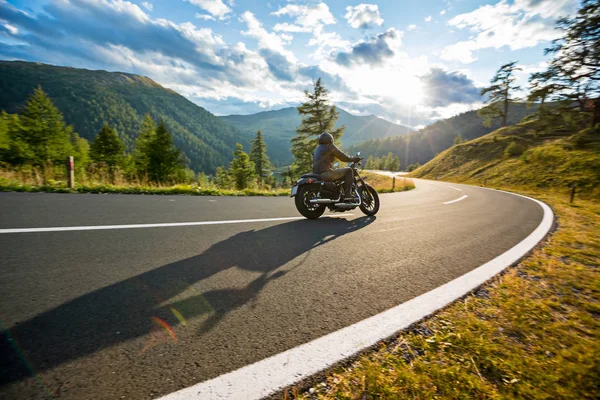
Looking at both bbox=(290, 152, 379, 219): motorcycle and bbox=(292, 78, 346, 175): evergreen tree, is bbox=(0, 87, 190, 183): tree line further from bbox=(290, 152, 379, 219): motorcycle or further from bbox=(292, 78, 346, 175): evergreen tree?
bbox=(290, 152, 379, 219): motorcycle

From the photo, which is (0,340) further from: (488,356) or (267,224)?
(267,224)

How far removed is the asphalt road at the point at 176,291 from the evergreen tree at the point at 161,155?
30184 millimetres

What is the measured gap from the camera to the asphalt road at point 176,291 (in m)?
1.33

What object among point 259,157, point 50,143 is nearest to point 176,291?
point 259,157

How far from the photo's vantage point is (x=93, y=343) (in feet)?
4.94

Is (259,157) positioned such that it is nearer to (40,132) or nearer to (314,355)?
(40,132)

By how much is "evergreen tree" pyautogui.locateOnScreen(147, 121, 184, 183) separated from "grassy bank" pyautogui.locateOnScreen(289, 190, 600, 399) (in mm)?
33842

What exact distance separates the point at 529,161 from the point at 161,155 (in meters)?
45.2

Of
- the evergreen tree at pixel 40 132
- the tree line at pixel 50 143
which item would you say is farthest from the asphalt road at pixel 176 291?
the evergreen tree at pixel 40 132

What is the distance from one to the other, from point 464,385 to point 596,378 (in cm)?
76

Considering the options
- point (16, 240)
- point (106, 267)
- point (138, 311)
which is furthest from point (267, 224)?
point (16, 240)

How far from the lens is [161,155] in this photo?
104 feet

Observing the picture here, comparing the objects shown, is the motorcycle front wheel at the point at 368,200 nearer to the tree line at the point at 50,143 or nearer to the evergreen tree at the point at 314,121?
the evergreen tree at the point at 314,121

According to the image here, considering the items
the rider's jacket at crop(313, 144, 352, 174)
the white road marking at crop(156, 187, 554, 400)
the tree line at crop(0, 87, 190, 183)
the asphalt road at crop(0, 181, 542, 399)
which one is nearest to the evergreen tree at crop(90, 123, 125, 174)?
the tree line at crop(0, 87, 190, 183)
